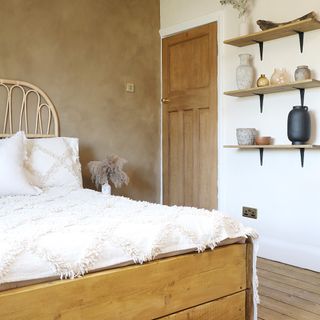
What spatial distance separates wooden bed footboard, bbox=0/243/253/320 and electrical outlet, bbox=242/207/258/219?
5.11ft

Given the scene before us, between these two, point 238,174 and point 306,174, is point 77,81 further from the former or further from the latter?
point 306,174

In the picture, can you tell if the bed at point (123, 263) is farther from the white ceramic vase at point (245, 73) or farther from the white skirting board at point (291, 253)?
the white ceramic vase at point (245, 73)

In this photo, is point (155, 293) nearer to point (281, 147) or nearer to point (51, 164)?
point (51, 164)

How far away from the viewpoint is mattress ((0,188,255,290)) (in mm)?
1215

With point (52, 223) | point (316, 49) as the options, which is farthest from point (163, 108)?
point (52, 223)

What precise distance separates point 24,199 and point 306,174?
2.06 m

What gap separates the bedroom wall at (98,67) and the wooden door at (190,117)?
0.14 meters

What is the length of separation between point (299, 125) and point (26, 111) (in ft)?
7.18

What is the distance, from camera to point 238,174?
11.4 ft

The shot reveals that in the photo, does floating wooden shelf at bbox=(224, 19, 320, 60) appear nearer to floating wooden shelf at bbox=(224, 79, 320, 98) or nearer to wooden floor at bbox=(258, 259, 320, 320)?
floating wooden shelf at bbox=(224, 79, 320, 98)

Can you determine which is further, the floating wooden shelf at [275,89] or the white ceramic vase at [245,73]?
the white ceramic vase at [245,73]

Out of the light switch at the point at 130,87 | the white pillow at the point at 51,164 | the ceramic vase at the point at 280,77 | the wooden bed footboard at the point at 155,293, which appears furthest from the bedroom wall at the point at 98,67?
the wooden bed footboard at the point at 155,293

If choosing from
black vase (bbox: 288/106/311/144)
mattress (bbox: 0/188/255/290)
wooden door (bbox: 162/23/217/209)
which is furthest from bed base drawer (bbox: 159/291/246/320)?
wooden door (bbox: 162/23/217/209)

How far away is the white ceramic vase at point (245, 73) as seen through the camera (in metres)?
3.25
